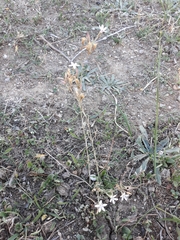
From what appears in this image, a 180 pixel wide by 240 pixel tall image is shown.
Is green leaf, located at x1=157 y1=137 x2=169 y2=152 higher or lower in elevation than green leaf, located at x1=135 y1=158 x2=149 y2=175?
Answer: higher

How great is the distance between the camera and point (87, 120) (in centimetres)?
170

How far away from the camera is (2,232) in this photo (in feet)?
5.64

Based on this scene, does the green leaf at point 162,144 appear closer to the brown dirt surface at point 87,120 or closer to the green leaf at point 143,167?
the brown dirt surface at point 87,120

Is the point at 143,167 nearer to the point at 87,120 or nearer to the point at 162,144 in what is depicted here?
the point at 162,144

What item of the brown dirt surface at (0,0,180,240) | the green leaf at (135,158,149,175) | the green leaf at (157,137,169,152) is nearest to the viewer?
the brown dirt surface at (0,0,180,240)

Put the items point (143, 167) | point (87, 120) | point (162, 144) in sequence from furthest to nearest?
point (162, 144) → point (143, 167) → point (87, 120)

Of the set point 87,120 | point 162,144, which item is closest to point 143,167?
point 162,144

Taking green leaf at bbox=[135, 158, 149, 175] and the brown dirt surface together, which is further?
green leaf at bbox=[135, 158, 149, 175]

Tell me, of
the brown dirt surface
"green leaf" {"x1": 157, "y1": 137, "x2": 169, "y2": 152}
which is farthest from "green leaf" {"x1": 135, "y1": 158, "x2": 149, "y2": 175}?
"green leaf" {"x1": 157, "y1": 137, "x2": 169, "y2": 152}

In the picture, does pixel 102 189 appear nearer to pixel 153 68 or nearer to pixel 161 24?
pixel 153 68

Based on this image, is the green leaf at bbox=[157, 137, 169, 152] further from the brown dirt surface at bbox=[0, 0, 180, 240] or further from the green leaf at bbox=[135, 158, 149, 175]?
the green leaf at bbox=[135, 158, 149, 175]

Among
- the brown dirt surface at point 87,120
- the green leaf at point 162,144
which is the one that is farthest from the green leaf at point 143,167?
the green leaf at point 162,144

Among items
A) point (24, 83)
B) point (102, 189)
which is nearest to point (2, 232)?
point (102, 189)

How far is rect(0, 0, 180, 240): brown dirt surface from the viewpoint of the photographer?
5.92 ft
